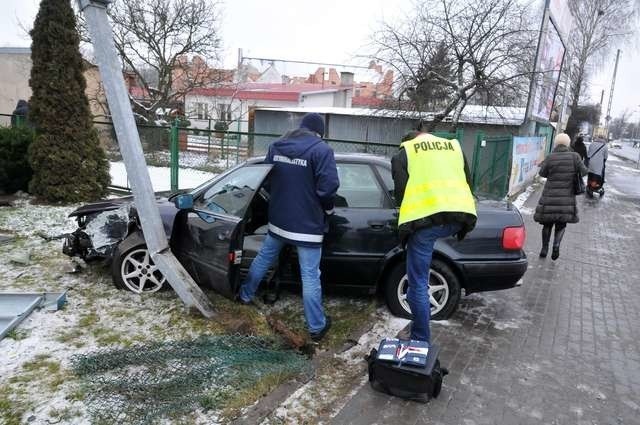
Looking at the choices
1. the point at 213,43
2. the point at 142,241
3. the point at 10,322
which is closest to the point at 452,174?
the point at 142,241

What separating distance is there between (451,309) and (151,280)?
2.89m

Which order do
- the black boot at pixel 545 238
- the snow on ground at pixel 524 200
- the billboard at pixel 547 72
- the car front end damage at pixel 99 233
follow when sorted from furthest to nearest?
the billboard at pixel 547 72
the snow on ground at pixel 524 200
the black boot at pixel 545 238
the car front end damage at pixel 99 233

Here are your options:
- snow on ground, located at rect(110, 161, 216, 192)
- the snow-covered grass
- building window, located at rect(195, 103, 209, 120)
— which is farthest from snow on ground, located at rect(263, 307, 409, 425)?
building window, located at rect(195, 103, 209, 120)

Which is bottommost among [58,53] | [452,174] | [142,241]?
[142,241]

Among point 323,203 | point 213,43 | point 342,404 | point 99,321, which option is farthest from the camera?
point 213,43

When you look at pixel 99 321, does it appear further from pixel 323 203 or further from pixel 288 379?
pixel 323 203

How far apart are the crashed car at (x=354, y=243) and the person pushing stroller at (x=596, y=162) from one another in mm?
10984

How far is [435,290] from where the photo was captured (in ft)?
14.8

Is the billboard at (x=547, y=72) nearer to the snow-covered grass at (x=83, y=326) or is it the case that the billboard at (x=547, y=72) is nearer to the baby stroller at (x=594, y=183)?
the baby stroller at (x=594, y=183)

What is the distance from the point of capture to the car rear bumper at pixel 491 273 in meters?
4.39

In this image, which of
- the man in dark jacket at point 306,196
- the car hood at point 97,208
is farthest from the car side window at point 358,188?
the car hood at point 97,208

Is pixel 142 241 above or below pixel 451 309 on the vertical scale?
above

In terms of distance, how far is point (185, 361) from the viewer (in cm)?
358

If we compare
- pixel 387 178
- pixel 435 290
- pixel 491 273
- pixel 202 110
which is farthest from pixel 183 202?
pixel 202 110
